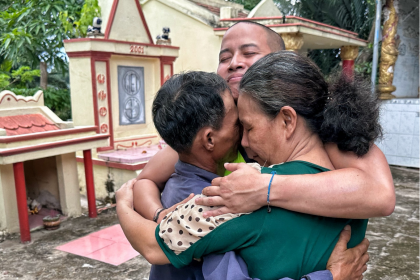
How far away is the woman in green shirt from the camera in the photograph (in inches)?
39.3

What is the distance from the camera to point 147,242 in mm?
1138

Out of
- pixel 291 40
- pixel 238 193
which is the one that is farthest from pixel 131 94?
pixel 238 193

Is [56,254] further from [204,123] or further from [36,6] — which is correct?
[36,6]

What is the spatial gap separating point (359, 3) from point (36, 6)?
1017cm

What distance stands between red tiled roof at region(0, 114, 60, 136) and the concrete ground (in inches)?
52.0

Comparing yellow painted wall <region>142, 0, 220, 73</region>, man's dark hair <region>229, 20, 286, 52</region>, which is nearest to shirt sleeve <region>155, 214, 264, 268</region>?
man's dark hair <region>229, 20, 286, 52</region>

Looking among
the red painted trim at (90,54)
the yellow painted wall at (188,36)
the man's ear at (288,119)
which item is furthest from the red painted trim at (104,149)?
the man's ear at (288,119)

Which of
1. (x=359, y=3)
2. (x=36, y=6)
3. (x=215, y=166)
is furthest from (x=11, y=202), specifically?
(x=359, y=3)

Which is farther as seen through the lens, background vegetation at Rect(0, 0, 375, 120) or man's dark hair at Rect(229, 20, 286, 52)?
background vegetation at Rect(0, 0, 375, 120)

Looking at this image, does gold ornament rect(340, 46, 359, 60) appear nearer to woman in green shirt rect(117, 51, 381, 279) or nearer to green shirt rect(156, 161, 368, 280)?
woman in green shirt rect(117, 51, 381, 279)

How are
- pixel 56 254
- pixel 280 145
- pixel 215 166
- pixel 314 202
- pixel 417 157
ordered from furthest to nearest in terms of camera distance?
pixel 417 157 → pixel 56 254 → pixel 215 166 → pixel 280 145 → pixel 314 202

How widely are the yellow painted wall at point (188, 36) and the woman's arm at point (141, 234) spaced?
753 centimetres

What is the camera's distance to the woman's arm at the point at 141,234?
3.64 feet

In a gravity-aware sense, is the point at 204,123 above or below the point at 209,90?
below
